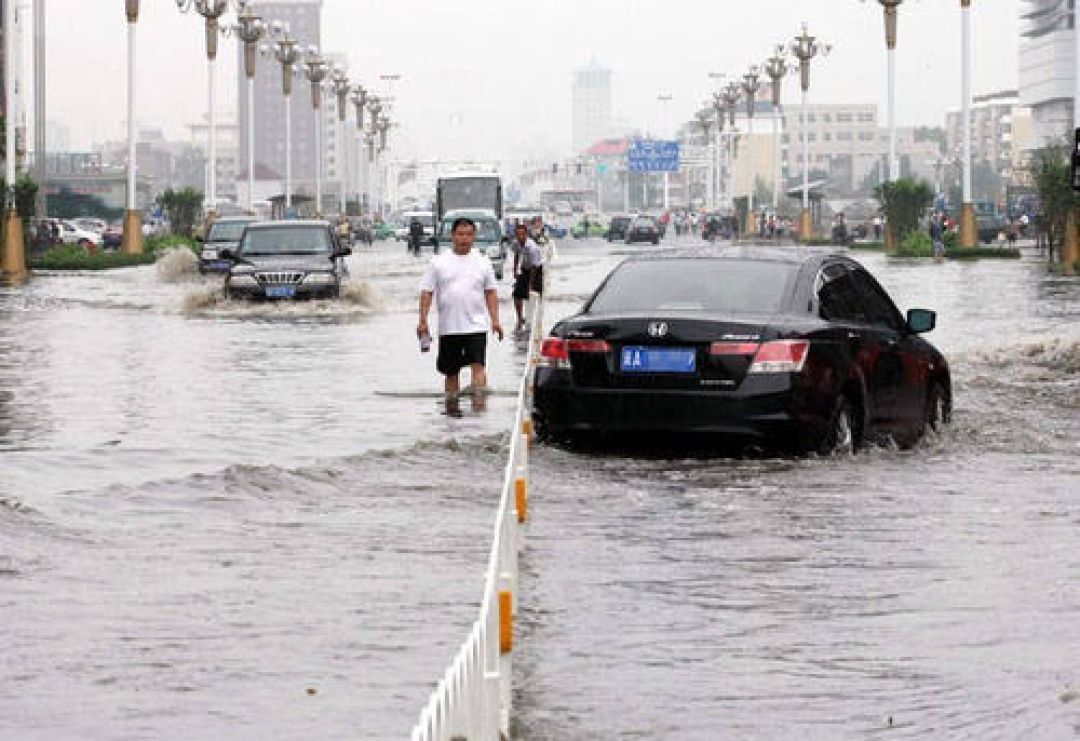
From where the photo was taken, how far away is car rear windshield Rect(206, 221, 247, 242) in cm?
6059

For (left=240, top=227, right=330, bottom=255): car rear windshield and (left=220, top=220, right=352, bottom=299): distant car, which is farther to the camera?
(left=240, top=227, right=330, bottom=255): car rear windshield

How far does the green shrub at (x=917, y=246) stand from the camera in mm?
76250

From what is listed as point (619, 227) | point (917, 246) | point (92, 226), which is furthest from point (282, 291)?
point (619, 227)

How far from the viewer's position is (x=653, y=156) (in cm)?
16800

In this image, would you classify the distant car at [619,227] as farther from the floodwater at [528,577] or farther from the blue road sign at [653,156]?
the floodwater at [528,577]

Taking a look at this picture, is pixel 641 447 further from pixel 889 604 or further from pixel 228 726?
pixel 228 726

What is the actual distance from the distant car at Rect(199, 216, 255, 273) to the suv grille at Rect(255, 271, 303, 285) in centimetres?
1778

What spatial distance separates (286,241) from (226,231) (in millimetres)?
19978

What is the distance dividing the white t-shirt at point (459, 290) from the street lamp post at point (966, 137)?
5883 centimetres

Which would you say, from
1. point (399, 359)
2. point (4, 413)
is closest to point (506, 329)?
point (399, 359)

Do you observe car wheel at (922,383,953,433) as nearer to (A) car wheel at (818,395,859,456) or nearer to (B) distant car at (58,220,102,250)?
(A) car wheel at (818,395,859,456)

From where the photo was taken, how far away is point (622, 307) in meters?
15.3

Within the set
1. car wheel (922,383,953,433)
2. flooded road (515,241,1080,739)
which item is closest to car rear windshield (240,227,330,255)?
car wheel (922,383,953,433)

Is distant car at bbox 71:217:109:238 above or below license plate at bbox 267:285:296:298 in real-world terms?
above
